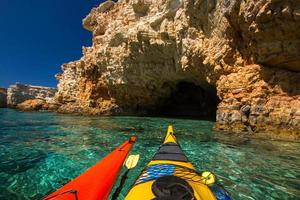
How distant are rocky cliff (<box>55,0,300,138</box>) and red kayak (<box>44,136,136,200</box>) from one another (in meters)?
9.22

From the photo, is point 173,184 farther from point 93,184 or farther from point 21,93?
point 21,93

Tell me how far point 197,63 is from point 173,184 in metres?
14.7

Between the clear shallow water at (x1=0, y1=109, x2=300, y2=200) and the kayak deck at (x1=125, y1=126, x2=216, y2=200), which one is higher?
the kayak deck at (x1=125, y1=126, x2=216, y2=200)

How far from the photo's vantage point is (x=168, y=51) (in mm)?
19312

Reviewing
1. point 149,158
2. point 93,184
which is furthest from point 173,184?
point 149,158

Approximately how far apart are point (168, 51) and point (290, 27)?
10932mm

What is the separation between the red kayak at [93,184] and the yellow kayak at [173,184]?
429mm

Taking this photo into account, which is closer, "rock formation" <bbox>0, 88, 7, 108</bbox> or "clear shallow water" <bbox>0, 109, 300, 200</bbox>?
"clear shallow water" <bbox>0, 109, 300, 200</bbox>

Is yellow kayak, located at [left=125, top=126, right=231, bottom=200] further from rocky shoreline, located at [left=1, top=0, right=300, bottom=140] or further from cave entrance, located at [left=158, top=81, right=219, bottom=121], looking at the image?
cave entrance, located at [left=158, top=81, right=219, bottom=121]

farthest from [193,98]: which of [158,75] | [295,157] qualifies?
[295,157]

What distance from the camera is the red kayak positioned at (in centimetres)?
277

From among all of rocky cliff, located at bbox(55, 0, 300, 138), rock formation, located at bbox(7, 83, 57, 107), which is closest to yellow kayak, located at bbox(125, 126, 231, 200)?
rocky cliff, located at bbox(55, 0, 300, 138)

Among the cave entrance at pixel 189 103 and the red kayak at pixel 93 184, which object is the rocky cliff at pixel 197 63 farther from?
the red kayak at pixel 93 184

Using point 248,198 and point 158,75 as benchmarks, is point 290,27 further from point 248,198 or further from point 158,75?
point 158,75
